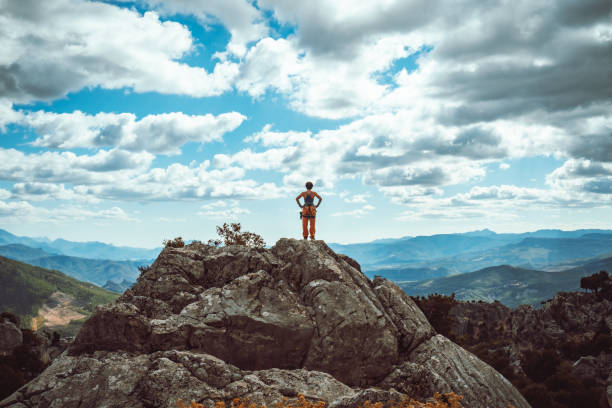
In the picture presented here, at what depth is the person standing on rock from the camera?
92.1ft

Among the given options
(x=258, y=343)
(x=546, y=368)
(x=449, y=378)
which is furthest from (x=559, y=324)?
(x=258, y=343)

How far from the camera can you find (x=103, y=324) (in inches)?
682

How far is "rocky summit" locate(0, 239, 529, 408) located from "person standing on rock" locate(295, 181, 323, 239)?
11.5ft

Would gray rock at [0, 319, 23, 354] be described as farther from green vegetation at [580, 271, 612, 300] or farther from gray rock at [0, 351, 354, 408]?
green vegetation at [580, 271, 612, 300]

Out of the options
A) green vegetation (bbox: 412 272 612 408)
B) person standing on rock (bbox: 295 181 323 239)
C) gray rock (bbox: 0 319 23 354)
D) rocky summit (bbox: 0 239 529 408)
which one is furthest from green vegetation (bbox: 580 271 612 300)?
gray rock (bbox: 0 319 23 354)

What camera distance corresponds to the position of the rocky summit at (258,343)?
14883mm

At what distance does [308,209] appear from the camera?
91.9 ft

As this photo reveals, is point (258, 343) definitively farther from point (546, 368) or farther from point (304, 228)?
point (546, 368)

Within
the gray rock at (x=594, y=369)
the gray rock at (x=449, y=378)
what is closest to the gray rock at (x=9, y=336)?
the gray rock at (x=449, y=378)

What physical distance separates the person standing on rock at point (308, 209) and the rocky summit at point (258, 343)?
3.49 meters

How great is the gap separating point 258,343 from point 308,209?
37.6 feet

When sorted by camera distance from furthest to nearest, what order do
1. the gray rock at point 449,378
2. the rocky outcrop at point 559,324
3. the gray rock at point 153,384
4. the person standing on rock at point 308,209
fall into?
the rocky outcrop at point 559,324 → the person standing on rock at point 308,209 → the gray rock at point 449,378 → the gray rock at point 153,384

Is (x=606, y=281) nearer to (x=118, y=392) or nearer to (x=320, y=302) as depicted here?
(x=320, y=302)

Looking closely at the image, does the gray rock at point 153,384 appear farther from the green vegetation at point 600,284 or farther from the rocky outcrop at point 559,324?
the green vegetation at point 600,284
